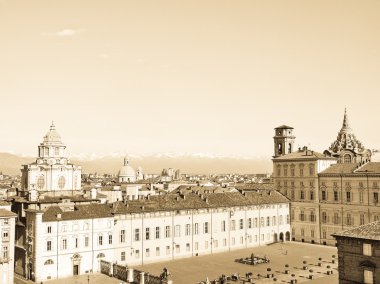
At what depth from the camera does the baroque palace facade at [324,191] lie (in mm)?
73938

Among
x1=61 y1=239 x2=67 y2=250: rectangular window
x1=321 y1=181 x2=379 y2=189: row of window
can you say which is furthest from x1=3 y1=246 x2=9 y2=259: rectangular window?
x1=321 y1=181 x2=379 y2=189: row of window

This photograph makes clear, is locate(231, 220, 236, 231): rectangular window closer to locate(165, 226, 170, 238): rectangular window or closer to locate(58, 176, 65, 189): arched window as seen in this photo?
locate(165, 226, 170, 238): rectangular window

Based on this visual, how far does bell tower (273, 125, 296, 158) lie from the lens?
3637 inches

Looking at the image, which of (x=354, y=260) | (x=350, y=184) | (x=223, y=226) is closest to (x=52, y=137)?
(x=223, y=226)

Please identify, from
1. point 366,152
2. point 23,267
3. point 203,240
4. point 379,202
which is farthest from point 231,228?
point 366,152

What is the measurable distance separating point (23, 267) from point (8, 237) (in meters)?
5.20

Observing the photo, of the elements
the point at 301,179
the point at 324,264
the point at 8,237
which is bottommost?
the point at 324,264

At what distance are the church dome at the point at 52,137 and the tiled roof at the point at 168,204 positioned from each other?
20680 mm

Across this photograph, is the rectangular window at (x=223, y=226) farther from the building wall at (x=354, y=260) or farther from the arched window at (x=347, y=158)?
the arched window at (x=347, y=158)

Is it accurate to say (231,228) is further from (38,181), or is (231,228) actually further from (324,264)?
(38,181)

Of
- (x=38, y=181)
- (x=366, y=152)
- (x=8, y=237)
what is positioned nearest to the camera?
(x=8, y=237)

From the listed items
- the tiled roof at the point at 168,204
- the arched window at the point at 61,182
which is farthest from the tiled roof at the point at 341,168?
the arched window at the point at 61,182

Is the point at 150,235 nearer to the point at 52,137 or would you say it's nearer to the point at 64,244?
the point at 64,244

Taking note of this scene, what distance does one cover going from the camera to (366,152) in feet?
393
